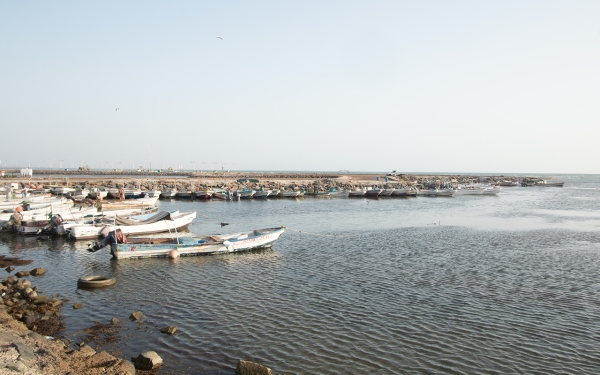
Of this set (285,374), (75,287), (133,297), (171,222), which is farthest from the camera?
(171,222)

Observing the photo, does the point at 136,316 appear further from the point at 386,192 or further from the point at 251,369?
the point at 386,192

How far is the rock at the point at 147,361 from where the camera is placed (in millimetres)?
10305

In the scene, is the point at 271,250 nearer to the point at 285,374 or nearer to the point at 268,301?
the point at 268,301

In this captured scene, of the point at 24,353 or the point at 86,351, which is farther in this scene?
the point at 86,351

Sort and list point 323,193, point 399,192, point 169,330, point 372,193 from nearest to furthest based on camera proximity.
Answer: point 169,330 → point 323,193 → point 372,193 → point 399,192

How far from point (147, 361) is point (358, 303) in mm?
7773

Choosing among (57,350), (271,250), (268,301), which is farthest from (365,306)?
(271,250)

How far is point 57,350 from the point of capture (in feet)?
34.7

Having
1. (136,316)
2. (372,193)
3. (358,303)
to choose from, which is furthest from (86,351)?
(372,193)

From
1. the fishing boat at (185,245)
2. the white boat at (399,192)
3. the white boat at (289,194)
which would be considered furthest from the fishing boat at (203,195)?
the fishing boat at (185,245)

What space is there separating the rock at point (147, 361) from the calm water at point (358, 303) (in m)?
0.40

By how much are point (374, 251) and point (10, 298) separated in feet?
58.7

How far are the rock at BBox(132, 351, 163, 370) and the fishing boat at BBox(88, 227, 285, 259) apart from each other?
12.9m

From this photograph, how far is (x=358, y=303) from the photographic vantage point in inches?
609
